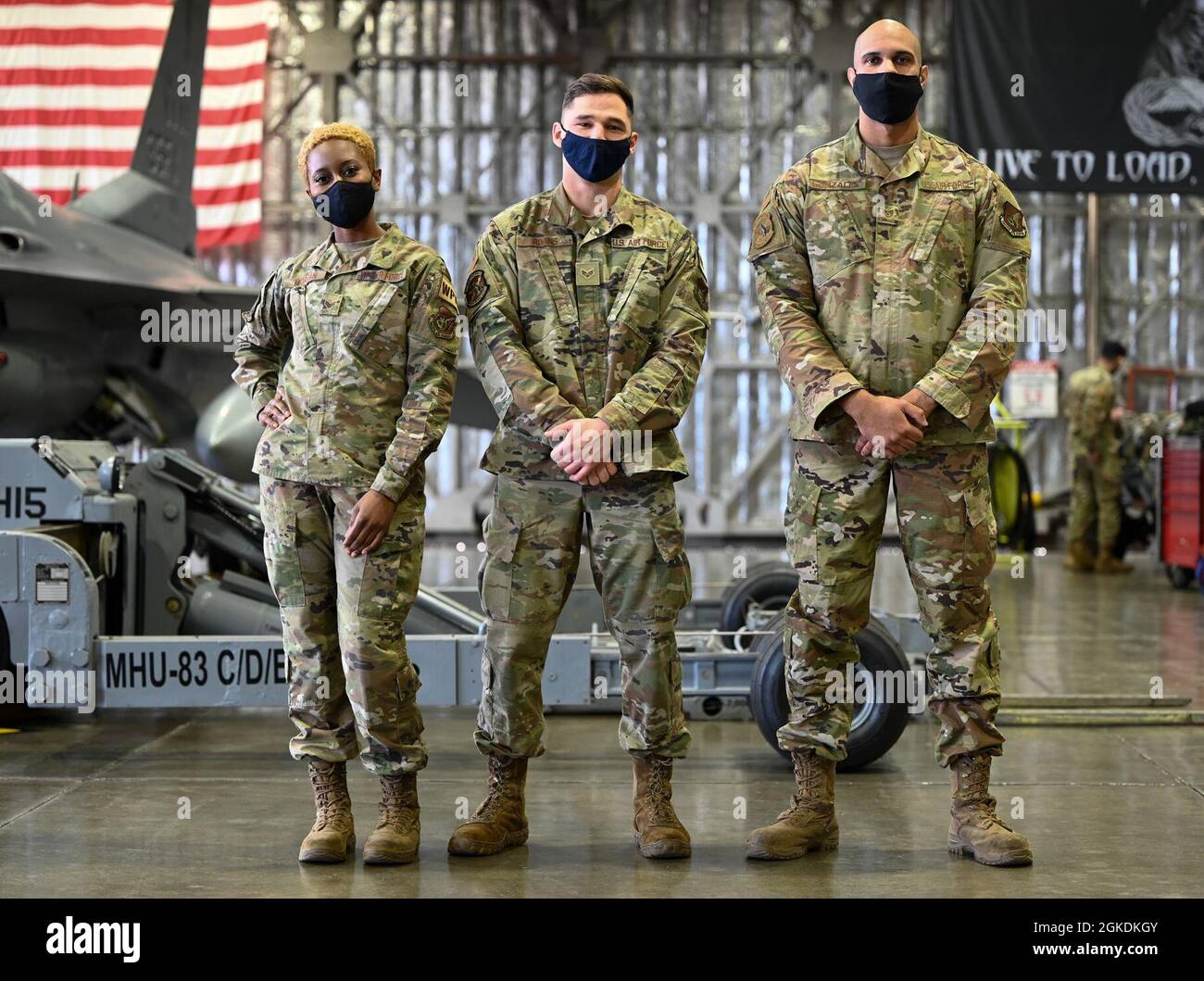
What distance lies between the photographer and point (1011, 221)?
3564 mm

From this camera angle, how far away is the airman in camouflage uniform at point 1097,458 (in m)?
12.2

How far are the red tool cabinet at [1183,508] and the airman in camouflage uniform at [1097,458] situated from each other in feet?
1.73

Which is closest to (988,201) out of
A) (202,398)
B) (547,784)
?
(547,784)

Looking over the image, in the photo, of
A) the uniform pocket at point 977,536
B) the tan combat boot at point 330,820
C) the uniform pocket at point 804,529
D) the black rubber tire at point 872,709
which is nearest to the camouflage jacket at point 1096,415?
the black rubber tire at point 872,709

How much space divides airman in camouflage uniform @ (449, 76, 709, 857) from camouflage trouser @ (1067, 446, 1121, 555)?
9.76 metres

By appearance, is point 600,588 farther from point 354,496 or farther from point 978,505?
point 978,505

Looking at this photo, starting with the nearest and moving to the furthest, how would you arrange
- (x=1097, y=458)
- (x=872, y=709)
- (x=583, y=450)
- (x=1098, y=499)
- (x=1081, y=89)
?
1. (x=583, y=450)
2. (x=872, y=709)
3. (x=1081, y=89)
4. (x=1097, y=458)
5. (x=1098, y=499)

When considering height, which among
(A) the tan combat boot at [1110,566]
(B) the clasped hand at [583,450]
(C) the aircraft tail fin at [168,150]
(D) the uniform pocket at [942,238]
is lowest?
(A) the tan combat boot at [1110,566]

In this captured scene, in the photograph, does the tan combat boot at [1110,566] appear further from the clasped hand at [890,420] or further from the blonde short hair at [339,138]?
the blonde short hair at [339,138]

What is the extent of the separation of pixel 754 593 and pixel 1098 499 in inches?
272

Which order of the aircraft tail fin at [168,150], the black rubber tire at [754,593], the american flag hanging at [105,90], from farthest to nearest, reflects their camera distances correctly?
the american flag hanging at [105,90] < the aircraft tail fin at [168,150] < the black rubber tire at [754,593]

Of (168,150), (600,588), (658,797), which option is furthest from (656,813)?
(168,150)

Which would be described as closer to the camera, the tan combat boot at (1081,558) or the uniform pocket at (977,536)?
the uniform pocket at (977,536)
